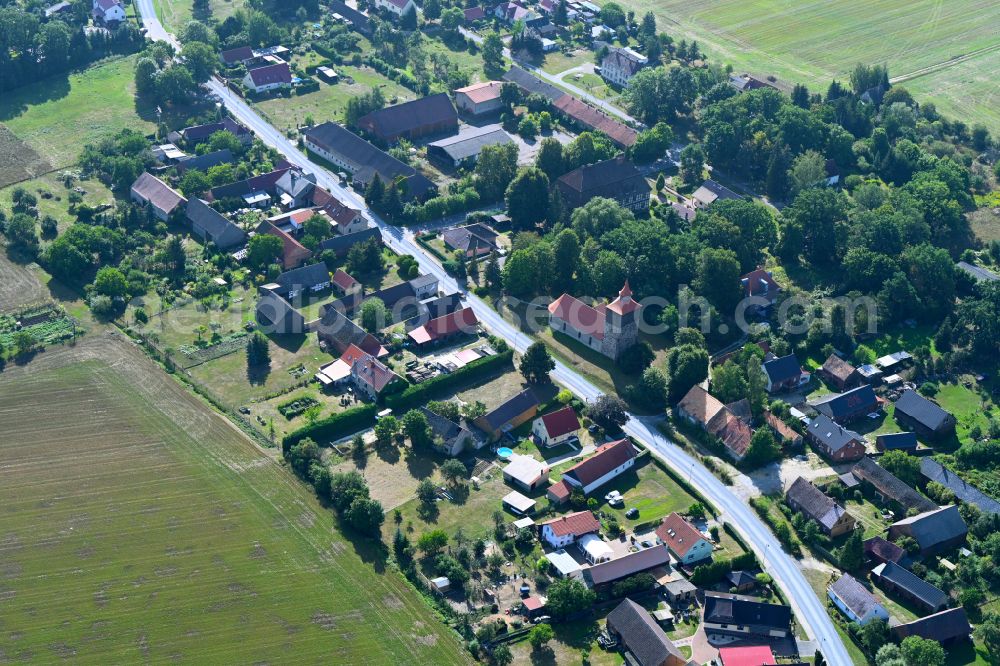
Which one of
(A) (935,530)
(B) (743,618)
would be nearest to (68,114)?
(B) (743,618)

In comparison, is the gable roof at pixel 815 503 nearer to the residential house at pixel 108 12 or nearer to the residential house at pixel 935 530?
the residential house at pixel 935 530

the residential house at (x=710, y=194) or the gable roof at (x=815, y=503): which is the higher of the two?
the residential house at (x=710, y=194)

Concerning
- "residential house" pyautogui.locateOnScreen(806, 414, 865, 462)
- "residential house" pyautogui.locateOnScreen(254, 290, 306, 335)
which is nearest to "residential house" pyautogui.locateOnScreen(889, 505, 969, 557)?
"residential house" pyautogui.locateOnScreen(806, 414, 865, 462)

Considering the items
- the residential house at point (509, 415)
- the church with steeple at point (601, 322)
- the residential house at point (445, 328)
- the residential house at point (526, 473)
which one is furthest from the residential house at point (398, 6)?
the residential house at point (526, 473)

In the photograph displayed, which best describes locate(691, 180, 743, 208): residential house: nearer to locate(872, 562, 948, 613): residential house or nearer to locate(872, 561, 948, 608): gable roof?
locate(872, 561, 948, 608): gable roof

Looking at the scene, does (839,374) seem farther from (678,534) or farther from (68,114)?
(68,114)

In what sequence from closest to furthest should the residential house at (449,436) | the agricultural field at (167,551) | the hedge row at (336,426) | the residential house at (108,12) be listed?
1. the agricultural field at (167,551)
2. the hedge row at (336,426)
3. the residential house at (449,436)
4. the residential house at (108,12)
